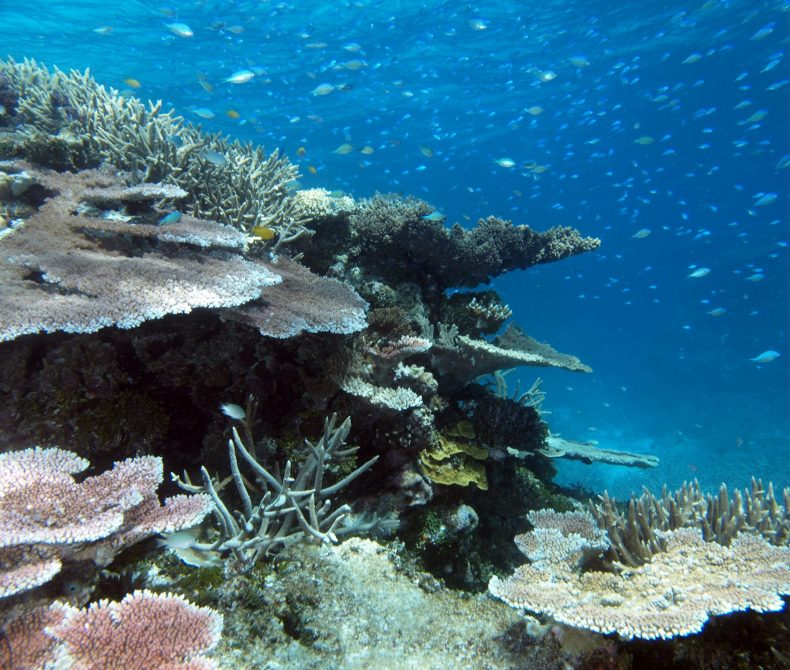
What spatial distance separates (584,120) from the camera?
40938 mm

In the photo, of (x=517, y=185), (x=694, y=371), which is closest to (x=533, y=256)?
(x=694, y=371)

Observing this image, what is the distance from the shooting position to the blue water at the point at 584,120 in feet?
85.5

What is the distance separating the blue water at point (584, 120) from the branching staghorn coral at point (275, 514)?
908cm

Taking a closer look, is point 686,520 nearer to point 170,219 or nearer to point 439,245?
point 439,245

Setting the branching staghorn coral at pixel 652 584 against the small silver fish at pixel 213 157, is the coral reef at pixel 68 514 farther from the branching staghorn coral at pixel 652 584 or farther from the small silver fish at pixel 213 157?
the small silver fish at pixel 213 157

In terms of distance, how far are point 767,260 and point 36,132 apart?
2331 inches

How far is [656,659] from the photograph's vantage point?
8.95 feet

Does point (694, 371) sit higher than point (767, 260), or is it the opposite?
point (767, 260)

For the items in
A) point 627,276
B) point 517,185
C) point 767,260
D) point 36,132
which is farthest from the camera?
point 627,276

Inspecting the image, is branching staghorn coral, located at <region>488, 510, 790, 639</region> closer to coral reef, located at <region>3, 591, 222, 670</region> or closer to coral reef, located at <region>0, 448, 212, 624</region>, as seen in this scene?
coral reef, located at <region>3, 591, 222, 670</region>

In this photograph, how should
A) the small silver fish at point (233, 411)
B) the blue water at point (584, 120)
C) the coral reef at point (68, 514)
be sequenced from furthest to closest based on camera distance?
the blue water at point (584, 120), the small silver fish at point (233, 411), the coral reef at point (68, 514)

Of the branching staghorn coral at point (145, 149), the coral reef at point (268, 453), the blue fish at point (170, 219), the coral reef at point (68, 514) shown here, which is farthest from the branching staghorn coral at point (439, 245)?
the coral reef at point (68, 514)

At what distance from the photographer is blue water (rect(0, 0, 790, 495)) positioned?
85.5 feet

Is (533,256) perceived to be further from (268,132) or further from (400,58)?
(268,132)
